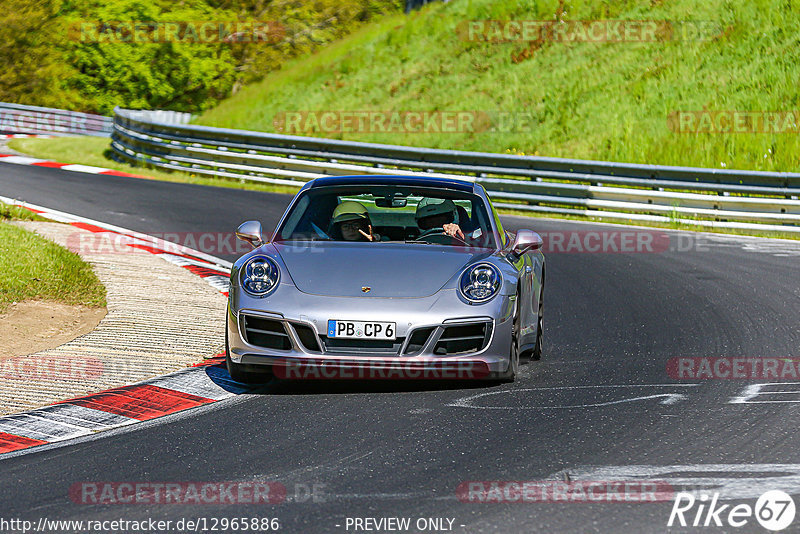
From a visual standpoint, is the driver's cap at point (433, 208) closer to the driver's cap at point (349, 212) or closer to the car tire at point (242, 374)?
the driver's cap at point (349, 212)

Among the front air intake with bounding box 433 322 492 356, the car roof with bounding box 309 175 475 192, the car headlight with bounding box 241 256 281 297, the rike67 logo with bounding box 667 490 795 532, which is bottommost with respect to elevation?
the rike67 logo with bounding box 667 490 795 532

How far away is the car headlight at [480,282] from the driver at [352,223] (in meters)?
0.99

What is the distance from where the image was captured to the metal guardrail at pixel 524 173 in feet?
58.5

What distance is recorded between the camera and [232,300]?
23.4 ft

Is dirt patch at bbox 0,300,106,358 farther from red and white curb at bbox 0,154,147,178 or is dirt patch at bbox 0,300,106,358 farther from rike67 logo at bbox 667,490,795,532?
red and white curb at bbox 0,154,147,178

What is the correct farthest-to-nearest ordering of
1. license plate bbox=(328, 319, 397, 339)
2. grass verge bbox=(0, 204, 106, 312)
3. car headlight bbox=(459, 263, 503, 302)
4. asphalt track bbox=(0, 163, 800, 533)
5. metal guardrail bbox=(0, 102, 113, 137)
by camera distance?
metal guardrail bbox=(0, 102, 113, 137)
grass verge bbox=(0, 204, 106, 312)
car headlight bbox=(459, 263, 503, 302)
license plate bbox=(328, 319, 397, 339)
asphalt track bbox=(0, 163, 800, 533)

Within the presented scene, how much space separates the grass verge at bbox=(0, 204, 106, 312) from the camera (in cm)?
998

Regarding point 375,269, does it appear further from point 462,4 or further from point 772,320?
point 462,4

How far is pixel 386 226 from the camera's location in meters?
8.38

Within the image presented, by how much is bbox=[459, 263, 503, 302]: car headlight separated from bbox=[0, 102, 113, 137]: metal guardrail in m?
34.6

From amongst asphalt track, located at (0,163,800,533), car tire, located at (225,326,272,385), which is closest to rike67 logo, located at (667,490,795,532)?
asphalt track, located at (0,163,800,533)

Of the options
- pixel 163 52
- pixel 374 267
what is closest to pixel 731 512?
pixel 374 267

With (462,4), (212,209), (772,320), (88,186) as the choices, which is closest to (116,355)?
(772,320)

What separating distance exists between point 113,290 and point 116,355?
2658 millimetres
